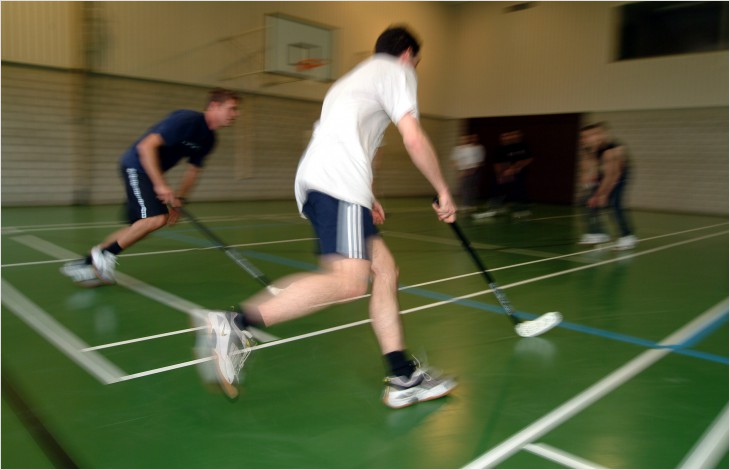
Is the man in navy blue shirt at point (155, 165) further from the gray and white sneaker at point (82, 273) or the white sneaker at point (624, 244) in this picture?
the white sneaker at point (624, 244)

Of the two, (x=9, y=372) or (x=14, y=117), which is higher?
(x=14, y=117)

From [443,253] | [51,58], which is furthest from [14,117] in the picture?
[443,253]

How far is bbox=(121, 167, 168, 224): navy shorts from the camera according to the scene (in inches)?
177

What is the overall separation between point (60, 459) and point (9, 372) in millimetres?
1052

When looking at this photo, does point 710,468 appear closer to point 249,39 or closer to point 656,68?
point 249,39

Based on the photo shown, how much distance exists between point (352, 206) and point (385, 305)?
0.52 metres

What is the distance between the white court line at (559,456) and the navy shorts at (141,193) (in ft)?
11.5

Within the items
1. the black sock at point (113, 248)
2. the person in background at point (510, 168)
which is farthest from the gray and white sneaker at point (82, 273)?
the person in background at point (510, 168)

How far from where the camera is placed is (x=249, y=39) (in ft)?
46.6

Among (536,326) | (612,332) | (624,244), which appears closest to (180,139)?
(536,326)

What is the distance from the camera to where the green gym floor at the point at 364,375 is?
2.21m

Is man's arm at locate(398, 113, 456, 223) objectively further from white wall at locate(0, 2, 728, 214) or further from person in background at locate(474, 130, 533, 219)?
white wall at locate(0, 2, 728, 214)

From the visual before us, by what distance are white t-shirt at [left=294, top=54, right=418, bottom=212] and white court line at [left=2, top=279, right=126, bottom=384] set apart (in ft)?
4.91

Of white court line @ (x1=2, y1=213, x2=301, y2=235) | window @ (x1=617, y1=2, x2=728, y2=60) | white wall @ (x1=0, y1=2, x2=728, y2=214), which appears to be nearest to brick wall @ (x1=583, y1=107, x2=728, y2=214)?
white wall @ (x1=0, y1=2, x2=728, y2=214)
